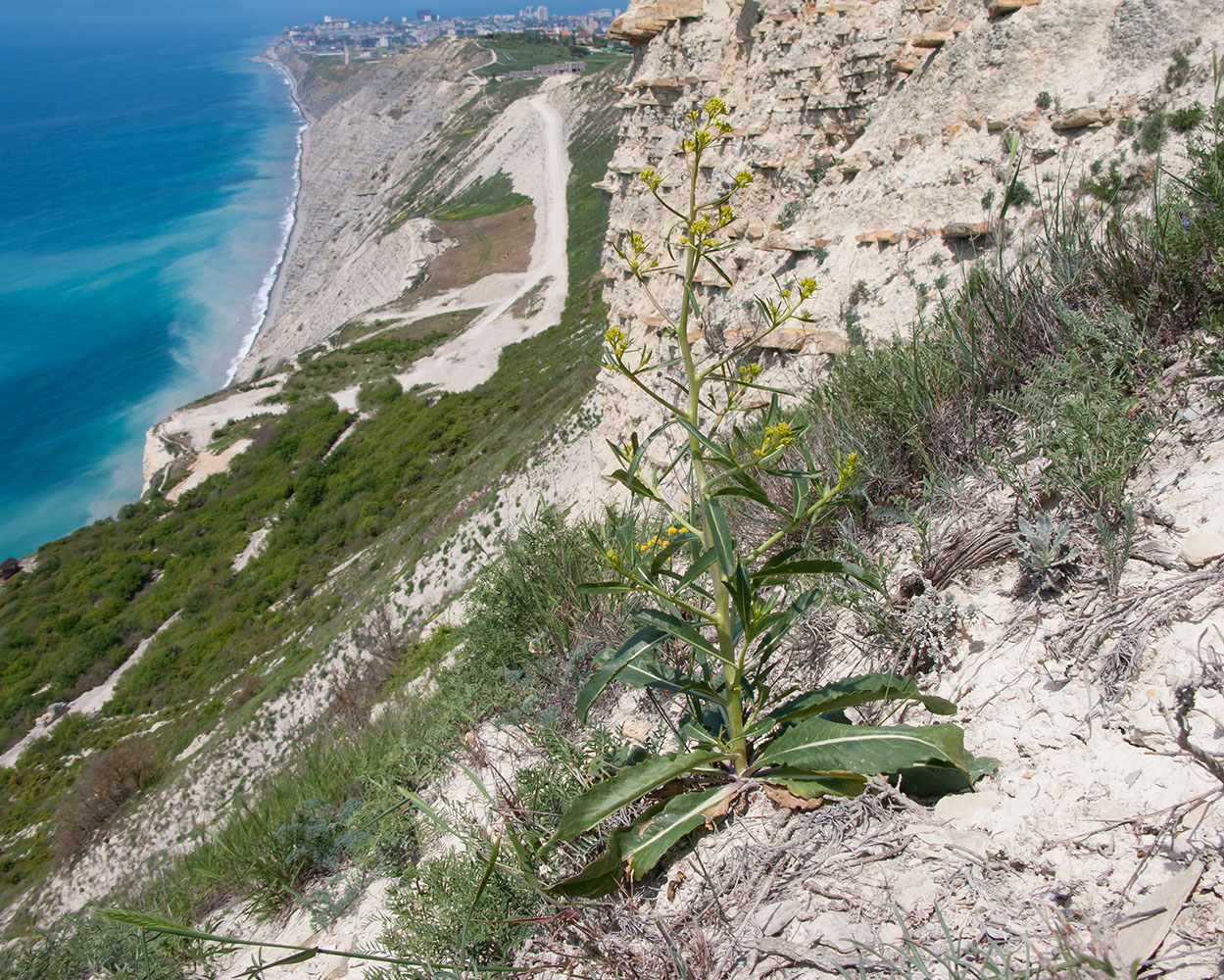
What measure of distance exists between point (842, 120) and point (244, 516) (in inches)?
1368

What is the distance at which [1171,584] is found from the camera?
2064 mm

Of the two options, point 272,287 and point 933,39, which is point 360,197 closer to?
point 272,287

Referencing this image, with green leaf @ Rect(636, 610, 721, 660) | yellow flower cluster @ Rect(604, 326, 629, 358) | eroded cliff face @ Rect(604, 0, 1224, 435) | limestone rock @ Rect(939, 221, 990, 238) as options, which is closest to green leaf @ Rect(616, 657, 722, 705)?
green leaf @ Rect(636, 610, 721, 660)

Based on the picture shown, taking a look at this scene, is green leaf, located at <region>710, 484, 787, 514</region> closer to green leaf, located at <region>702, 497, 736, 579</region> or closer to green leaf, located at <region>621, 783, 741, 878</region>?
green leaf, located at <region>702, 497, 736, 579</region>

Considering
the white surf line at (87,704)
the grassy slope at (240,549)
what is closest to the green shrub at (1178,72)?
the grassy slope at (240,549)

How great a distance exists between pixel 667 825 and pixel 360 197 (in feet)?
339

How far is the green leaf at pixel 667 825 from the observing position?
206 centimetres

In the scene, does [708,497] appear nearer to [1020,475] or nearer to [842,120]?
[1020,475]

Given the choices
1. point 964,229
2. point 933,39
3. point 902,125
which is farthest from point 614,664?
point 933,39

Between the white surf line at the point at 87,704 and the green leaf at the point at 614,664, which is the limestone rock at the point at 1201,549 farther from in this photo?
the white surf line at the point at 87,704

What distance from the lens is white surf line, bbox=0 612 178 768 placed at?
1061 inches

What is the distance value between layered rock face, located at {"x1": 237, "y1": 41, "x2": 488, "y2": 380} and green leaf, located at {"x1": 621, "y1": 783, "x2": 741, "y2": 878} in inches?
2512

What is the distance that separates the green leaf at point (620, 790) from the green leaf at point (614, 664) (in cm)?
22

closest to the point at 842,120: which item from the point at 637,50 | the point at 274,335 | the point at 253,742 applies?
the point at 637,50
